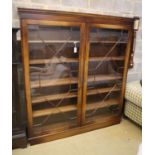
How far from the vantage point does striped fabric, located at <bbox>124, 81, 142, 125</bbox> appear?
7.02ft

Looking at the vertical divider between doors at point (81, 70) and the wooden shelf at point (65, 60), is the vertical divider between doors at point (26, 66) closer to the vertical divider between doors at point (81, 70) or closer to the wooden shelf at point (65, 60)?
the wooden shelf at point (65, 60)

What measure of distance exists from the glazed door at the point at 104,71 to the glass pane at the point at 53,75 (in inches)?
6.5

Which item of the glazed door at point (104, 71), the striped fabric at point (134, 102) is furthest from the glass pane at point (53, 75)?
the striped fabric at point (134, 102)

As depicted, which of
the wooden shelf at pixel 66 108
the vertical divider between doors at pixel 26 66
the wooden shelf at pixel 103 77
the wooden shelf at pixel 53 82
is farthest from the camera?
the wooden shelf at pixel 103 77

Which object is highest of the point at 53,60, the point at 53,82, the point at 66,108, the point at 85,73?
the point at 53,60

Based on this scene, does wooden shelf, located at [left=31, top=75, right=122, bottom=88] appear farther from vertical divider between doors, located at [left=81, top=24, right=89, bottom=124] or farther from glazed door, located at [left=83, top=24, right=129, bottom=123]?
vertical divider between doors, located at [left=81, top=24, right=89, bottom=124]

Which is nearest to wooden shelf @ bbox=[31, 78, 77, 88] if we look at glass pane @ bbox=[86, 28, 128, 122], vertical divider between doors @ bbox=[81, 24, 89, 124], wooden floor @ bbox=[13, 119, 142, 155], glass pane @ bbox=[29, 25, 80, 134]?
glass pane @ bbox=[29, 25, 80, 134]

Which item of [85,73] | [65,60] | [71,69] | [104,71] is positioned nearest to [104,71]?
[104,71]

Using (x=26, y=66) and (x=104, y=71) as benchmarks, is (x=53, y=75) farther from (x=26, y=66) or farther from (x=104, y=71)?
(x=104, y=71)

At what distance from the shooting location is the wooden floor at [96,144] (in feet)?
5.99

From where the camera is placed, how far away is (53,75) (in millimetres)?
1892
